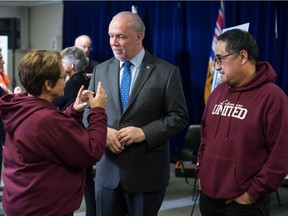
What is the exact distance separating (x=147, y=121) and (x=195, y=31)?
3598mm

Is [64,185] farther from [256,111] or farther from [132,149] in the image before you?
[256,111]

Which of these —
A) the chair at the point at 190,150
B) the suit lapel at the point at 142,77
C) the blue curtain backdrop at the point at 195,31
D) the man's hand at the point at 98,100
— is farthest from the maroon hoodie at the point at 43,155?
the blue curtain backdrop at the point at 195,31

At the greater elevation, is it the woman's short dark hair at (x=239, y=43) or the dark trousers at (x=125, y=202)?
the woman's short dark hair at (x=239, y=43)

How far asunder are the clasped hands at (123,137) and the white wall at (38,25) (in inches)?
245

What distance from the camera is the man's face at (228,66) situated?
67.2 inches

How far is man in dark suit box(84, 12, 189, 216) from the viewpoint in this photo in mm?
1986

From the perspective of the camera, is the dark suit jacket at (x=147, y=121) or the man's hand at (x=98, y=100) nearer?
the man's hand at (x=98, y=100)

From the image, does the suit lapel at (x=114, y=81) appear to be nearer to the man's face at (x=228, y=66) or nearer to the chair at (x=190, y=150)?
the man's face at (x=228, y=66)

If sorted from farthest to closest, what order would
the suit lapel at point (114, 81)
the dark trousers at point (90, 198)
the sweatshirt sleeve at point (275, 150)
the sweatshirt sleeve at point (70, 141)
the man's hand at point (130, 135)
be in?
1. the dark trousers at point (90, 198)
2. the suit lapel at point (114, 81)
3. the man's hand at point (130, 135)
4. the sweatshirt sleeve at point (275, 150)
5. the sweatshirt sleeve at point (70, 141)

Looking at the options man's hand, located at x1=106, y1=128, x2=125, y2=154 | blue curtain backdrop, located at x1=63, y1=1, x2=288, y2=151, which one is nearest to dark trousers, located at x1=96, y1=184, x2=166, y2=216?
man's hand, located at x1=106, y1=128, x2=125, y2=154

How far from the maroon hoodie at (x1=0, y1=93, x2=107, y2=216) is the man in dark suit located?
43cm

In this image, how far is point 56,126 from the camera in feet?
4.75

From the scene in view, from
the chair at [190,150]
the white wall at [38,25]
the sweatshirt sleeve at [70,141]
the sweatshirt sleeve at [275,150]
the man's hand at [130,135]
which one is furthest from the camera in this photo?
the white wall at [38,25]

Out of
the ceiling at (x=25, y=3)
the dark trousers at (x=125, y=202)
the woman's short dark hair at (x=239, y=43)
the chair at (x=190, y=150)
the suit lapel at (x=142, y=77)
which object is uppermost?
the ceiling at (x=25, y=3)
